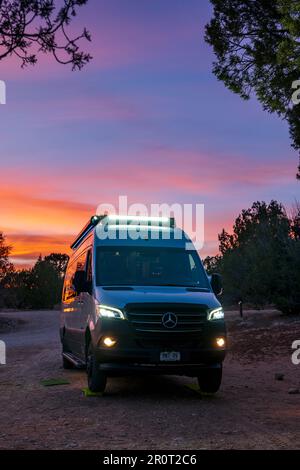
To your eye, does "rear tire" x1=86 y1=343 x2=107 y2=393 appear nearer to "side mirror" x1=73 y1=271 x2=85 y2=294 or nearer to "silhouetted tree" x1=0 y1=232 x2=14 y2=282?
"side mirror" x1=73 y1=271 x2=85 y2=294

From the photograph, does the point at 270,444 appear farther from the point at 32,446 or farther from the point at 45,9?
the point at 45,9

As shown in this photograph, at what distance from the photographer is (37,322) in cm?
3778

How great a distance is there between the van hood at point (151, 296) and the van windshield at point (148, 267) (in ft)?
1.16

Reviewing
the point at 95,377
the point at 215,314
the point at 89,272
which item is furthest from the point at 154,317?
the point at 89,272

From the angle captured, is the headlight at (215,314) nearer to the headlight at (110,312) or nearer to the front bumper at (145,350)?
the front bumper at (145,350)

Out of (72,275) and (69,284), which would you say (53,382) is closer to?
(72,275)

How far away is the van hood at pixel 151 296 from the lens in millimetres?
9320

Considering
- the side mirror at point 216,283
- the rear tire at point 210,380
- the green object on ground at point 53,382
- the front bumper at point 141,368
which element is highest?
the side mirror at point 216,283

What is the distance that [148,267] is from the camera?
10.5m

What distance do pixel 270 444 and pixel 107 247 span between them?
4911 mm

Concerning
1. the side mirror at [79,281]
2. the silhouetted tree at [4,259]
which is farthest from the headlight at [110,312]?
the silhouetted tree at [4,259]

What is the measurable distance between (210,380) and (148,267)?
2.12 meters
